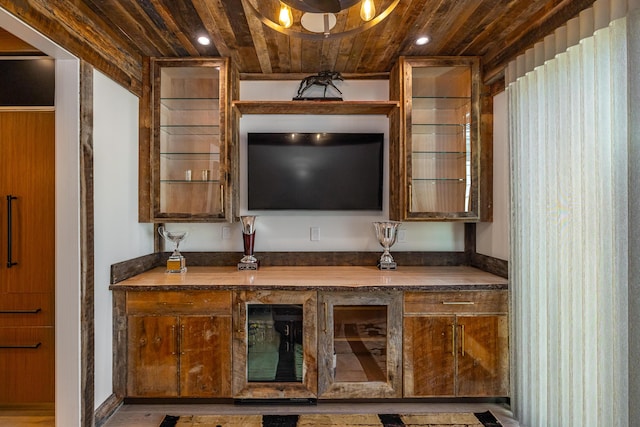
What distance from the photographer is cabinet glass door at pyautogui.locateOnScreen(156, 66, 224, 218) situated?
2.85m

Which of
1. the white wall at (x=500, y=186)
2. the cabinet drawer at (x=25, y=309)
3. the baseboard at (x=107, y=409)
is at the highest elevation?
the white wall at (x=500, y=186)

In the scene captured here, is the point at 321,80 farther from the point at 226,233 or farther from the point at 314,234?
the point at 226,233

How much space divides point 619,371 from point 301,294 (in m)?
1.73

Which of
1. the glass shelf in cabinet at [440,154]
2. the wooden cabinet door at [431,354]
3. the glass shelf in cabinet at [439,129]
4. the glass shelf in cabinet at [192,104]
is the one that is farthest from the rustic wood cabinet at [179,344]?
the glass shelf in cabinet at [439,129]

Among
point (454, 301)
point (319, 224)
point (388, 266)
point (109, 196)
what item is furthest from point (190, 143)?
point (454, 301)

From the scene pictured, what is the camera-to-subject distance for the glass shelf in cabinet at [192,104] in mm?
2871

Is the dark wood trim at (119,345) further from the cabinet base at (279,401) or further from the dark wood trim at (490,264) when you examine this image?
the dark wood trim at (490,264)

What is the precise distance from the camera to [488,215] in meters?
2.84

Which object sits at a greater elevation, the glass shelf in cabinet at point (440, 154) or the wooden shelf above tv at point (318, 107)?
the wooden shelf above tv at point (318, 107)

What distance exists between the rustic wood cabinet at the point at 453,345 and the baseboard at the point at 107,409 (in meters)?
2.03

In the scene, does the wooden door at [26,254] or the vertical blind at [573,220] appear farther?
the wooden door at [26,254]

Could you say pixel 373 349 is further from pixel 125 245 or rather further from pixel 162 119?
pixel 162 119

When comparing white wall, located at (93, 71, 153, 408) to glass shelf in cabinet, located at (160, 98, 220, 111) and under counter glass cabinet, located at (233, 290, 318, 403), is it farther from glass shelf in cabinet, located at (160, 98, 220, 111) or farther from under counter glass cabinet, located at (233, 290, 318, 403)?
under counter glass cabinet, located at (233, 290, 318, 403)

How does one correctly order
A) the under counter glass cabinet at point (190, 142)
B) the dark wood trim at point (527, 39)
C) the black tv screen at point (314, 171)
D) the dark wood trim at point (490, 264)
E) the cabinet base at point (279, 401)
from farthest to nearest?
the black tv screen at point (314, 171)
the under counter glass cabinet at point (190, 142)
the dark wood trim at point (490, 264)
the cabinet base at point (279, 401)
the dark wood trim at point (527, 39)
